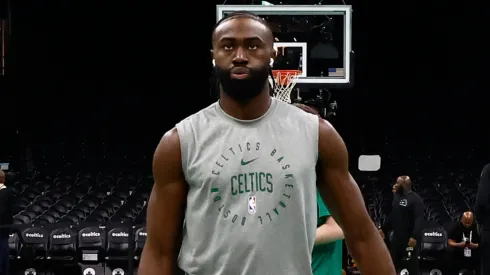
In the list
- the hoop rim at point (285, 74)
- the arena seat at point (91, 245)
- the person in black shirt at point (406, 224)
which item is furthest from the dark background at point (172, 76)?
the hoop rim at point (285, 74)

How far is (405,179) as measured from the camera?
9484 mm

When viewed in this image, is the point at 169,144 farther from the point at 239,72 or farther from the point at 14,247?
the point at 14,247

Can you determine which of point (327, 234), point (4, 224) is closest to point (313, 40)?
point (4, 224)

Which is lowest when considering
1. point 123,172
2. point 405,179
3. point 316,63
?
point 123,172

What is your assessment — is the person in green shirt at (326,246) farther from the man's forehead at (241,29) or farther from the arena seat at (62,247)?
the arena seat at (62,247)

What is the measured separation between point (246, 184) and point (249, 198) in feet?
0.12

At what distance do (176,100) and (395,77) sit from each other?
171 inches

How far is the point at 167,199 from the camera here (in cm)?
219

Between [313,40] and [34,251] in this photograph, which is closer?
[313,40]

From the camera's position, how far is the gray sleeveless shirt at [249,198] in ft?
6.89

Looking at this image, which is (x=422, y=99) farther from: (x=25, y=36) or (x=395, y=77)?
(x=25, y=36)

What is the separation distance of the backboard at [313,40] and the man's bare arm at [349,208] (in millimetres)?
4112

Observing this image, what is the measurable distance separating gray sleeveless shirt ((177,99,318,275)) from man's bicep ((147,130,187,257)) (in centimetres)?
2

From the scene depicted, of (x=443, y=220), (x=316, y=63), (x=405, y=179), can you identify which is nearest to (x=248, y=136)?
(x=316, y=63)
